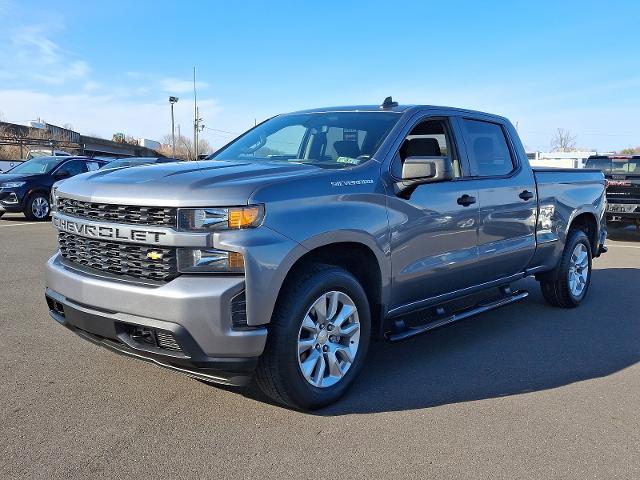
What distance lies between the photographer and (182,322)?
3062 millimetres

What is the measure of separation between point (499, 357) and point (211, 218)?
2.75 metres

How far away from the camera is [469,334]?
5.35 m

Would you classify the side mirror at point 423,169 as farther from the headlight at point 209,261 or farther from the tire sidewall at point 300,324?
the headlight at point 209,261

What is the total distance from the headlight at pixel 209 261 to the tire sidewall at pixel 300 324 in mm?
417

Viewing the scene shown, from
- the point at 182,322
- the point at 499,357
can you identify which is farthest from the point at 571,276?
the point at 182,322

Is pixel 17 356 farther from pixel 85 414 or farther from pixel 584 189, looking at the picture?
pixel 584 189

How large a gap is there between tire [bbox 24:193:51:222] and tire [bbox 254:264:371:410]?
1282 centimetres

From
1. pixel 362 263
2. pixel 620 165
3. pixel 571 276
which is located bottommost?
pixel 571 276

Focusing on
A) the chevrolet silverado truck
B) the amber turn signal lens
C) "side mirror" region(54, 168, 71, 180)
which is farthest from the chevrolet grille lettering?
"side mirror" region(54, 168, 71, 180)

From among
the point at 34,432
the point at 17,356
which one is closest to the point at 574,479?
the point at 34,432

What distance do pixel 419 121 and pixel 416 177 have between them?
2.42 feet

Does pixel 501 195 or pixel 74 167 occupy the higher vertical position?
pixel 74 167

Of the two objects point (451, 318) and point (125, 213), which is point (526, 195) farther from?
point (125, 213)

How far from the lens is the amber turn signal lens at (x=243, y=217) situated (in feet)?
10.3
